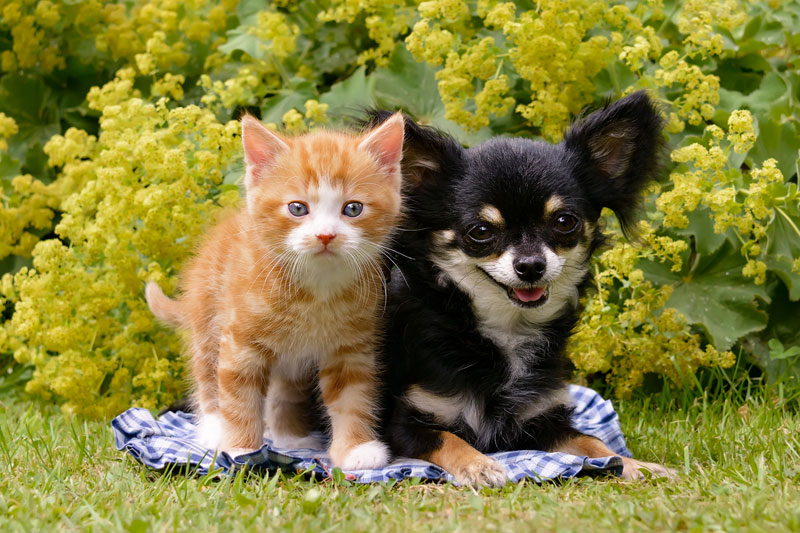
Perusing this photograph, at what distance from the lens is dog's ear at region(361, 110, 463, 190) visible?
108 inches

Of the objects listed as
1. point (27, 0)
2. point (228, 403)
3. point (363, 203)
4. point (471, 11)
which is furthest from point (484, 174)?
point (27, 0)

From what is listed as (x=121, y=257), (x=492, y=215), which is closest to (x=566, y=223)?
(x=492, y=215)

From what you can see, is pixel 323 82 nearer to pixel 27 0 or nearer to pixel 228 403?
pixel 27 0

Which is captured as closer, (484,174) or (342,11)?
(484,174)

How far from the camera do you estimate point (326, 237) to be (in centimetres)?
248

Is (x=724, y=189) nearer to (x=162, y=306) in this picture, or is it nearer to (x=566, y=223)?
(x=566, y=223)

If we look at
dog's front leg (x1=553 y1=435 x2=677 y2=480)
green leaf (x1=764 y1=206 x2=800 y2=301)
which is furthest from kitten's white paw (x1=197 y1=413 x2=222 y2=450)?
green leaf (x1=764 y1=206 x2=800 y2=301)

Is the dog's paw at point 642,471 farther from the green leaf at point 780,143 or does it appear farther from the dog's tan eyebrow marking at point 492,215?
the green leaf at point 780,143

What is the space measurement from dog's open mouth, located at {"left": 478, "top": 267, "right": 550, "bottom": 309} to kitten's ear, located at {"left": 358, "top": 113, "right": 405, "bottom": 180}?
1.45 ft

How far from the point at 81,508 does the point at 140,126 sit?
2.04 metres

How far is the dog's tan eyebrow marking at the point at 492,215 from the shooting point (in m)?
2.58

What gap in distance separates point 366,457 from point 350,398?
0.21 meters

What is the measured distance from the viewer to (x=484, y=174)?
266cm

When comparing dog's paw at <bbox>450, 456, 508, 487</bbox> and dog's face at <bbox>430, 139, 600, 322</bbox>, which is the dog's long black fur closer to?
dog's face at <bbox>430, 139, 600, 322</bbox>
